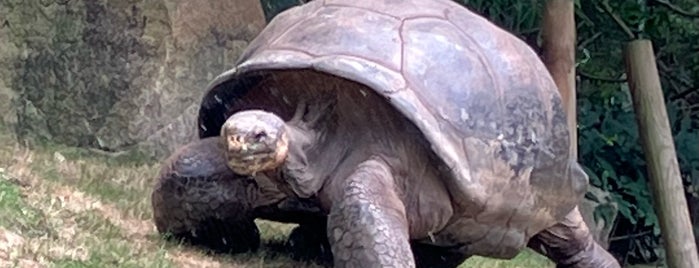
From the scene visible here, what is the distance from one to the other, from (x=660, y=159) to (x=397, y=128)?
205 centimetres

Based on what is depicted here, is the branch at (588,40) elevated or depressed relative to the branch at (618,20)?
depressed

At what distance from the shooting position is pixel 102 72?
561 cm

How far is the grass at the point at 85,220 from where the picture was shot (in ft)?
11.5

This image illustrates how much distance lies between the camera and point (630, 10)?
21.5ft

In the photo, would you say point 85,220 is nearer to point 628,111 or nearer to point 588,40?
point 588,40

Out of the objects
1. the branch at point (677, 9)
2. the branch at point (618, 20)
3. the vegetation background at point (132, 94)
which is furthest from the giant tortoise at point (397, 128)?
the branch at point (677, 9)

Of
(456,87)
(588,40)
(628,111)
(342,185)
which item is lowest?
(628,111)

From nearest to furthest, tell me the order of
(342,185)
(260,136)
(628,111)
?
(260,136)
(342,185)
(628,111)

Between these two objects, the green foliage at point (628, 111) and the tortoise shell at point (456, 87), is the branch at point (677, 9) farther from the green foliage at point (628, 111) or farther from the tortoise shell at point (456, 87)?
the tortoise shell at point (456, 87)

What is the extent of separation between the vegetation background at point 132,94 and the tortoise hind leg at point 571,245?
36.6 inches

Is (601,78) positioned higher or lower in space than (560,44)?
lower

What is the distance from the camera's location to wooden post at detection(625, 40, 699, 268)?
5324 mm

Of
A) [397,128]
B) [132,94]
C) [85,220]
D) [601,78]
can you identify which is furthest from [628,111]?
[85,220]

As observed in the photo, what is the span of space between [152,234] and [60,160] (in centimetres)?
109
